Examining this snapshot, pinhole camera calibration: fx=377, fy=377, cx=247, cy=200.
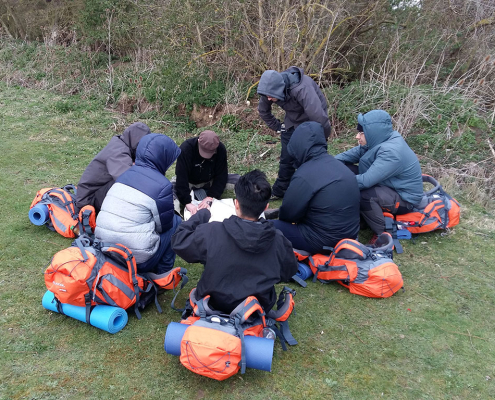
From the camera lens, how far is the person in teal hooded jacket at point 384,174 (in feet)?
13.3

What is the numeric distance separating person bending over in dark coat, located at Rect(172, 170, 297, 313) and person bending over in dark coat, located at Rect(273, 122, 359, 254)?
3.32ft

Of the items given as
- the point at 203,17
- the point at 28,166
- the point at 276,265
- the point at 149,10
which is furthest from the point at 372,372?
the point at 149,10

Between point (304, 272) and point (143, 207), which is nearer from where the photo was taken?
point (143, 207)

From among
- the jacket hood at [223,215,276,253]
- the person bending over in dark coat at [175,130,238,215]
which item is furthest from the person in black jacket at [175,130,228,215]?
the jacket hood at [223,215,276,253]

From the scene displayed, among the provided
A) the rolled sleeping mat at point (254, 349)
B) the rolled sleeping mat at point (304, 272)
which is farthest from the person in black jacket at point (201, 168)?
the rolled sleeping mat at point (254, 349)

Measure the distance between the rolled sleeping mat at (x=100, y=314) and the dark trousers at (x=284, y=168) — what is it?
9.60 feet

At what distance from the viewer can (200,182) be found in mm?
4902

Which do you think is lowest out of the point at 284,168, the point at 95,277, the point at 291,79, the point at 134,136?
the point at 284,168

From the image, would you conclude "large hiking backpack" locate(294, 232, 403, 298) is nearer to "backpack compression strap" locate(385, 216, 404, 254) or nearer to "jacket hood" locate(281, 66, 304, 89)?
"backpack compression strap" locate(385, 216, 404, 254)

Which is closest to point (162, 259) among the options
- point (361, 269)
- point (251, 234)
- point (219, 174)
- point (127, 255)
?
point (127, 255)

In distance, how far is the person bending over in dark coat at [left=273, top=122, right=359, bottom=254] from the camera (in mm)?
3432

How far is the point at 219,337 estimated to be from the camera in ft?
7.25

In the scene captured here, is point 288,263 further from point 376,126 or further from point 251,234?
point 376,126

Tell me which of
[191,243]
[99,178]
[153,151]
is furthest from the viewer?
[99,178]
